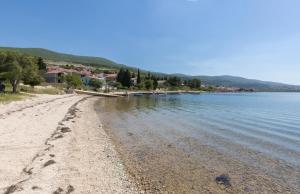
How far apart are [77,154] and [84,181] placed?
15.1ft

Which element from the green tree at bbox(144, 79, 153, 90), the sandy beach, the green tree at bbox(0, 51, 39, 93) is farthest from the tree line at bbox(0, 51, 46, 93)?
the green tree at bbox(144, 79, 153, 90)

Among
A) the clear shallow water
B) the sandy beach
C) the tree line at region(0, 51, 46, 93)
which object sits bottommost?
the clear shallow water

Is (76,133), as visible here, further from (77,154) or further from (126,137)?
(77,154)

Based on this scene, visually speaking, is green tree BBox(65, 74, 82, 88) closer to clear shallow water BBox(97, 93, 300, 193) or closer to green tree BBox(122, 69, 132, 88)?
green tree BBox(122, 69, 132, 88)

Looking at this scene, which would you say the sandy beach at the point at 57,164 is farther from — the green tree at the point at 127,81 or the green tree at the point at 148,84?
the green tree at the point at 148,84

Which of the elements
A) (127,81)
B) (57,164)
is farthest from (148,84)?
(57,164)

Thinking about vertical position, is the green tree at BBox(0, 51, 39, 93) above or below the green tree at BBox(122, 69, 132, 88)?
above

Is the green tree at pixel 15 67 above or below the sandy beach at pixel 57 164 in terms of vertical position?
above

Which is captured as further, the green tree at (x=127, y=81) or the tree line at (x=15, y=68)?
the green tree at (x=127, y=81)

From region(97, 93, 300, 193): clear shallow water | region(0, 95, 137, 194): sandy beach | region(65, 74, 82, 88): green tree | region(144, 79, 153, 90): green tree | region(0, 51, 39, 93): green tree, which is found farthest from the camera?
region(144, 79, 153, 90): green tree

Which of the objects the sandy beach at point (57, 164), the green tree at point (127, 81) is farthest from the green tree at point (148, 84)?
the sandy beach at point (57, 164)

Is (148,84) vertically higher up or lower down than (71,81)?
lower down

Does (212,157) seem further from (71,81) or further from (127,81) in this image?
(127,81)

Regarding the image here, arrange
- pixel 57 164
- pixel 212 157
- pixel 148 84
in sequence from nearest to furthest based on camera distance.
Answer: pixel 57 164
pixel 212 157
pixel 148 84
